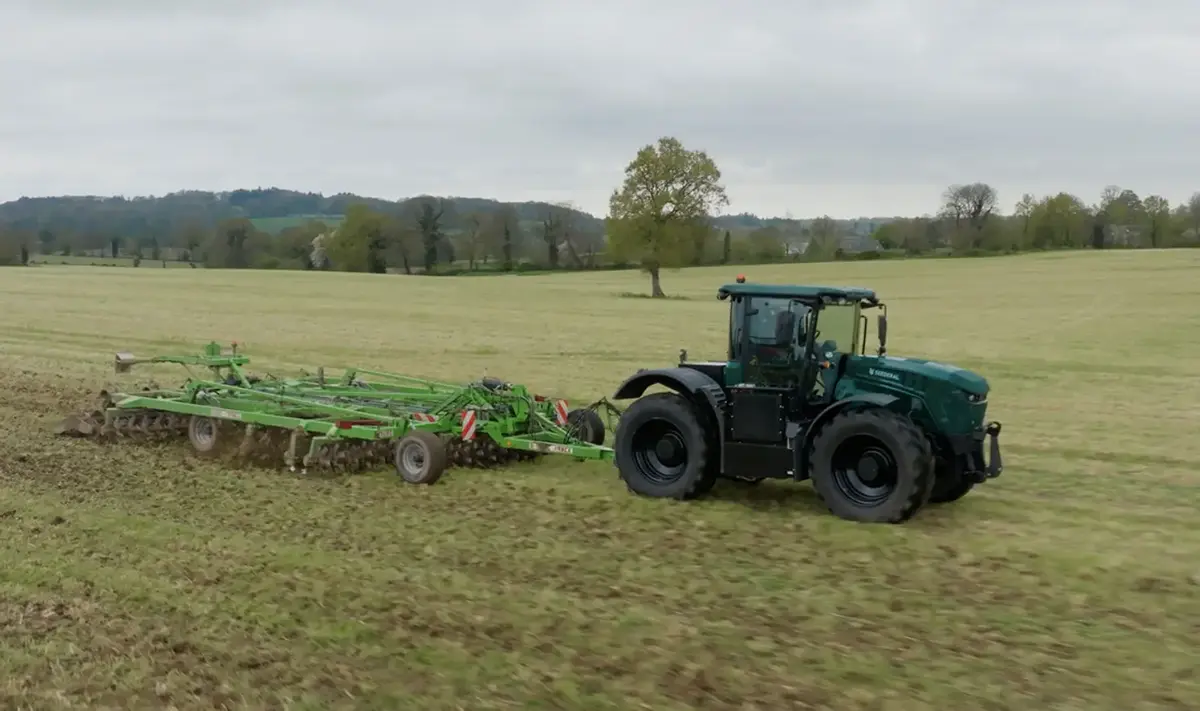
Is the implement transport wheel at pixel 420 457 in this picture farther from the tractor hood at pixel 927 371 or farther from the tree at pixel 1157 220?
the tree at pixel 1157 220

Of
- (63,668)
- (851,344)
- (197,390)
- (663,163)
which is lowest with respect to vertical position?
(63,668)

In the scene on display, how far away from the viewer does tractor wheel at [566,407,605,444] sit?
38.5ft

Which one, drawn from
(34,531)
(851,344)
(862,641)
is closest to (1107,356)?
(851,344)

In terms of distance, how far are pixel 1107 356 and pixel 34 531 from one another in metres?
22.7

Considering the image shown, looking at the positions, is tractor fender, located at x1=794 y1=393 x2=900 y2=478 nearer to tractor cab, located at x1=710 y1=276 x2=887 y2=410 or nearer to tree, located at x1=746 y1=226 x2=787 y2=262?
tractor cab, located at x1=710 y1=276 x2=887 y2=410

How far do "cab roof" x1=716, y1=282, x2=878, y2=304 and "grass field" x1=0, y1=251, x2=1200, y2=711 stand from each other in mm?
1939

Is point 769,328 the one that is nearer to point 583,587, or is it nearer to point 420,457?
point 583,587

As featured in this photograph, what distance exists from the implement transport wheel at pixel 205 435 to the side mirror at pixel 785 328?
6.44m

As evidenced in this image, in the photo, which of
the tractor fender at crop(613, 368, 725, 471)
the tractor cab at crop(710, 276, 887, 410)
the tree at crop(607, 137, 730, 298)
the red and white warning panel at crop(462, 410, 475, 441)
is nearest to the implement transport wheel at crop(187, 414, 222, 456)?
the red and white warning panel at crop(462, 410, 475, 441)

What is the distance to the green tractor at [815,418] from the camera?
9016mm

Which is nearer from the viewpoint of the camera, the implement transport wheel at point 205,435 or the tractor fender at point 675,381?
the tractor fender at point 675,381

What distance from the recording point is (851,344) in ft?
32.2

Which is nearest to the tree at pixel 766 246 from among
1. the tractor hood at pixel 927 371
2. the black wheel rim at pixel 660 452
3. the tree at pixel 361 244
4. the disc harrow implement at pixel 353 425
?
the tree at pixel 361 244

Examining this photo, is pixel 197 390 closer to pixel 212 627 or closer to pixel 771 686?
pixel 212 627
